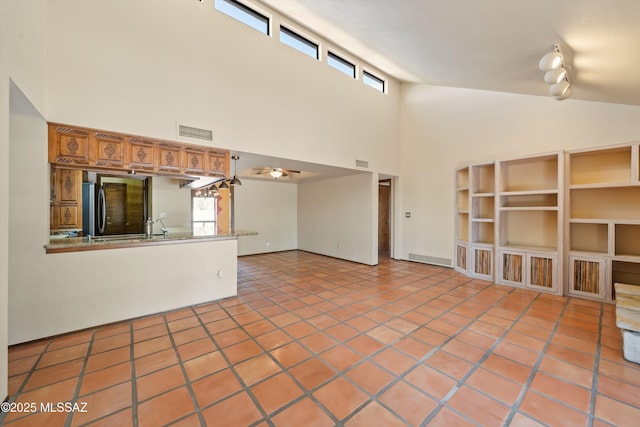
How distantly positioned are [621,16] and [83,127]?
5036 millimetres

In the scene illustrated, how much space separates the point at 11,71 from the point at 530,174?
6.75 m

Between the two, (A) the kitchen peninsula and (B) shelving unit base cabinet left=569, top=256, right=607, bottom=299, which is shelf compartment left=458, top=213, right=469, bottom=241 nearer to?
(B) shelving unit base cabinet left=569, top=256, right=607, bottom=299

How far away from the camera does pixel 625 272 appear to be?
372 cm

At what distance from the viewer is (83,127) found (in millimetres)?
2842

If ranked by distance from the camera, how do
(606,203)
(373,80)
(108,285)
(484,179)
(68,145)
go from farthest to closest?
(373,80) → (484,179) → (606,203) → (108,285) → (68,145)

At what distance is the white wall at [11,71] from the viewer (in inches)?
66.4

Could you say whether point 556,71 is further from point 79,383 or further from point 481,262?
point 79,383

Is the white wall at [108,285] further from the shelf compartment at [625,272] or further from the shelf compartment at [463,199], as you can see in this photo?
the shelf compartment at [625,272]

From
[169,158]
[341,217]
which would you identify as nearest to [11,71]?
[169,158]

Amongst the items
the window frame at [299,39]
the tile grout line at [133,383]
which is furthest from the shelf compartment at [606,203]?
the tile grout line at [133,383]

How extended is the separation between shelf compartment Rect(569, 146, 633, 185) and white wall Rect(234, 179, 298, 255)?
662 centimetres

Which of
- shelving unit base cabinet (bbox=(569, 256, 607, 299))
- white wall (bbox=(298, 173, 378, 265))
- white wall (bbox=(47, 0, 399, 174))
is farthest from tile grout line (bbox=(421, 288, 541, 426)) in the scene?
white wall (bbox=(47, 0, 399, 174))

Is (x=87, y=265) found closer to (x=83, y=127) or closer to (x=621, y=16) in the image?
(x=83, y=127)

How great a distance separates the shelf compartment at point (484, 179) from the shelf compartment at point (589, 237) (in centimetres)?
143
